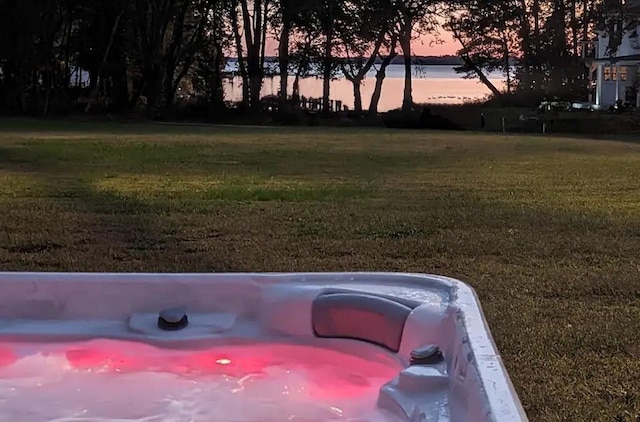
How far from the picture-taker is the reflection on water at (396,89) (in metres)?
32.5

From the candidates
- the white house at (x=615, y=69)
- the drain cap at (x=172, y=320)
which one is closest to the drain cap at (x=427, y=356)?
the drain cap at (x=172, y=320)

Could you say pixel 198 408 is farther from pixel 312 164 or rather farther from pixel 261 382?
pixel 312 164

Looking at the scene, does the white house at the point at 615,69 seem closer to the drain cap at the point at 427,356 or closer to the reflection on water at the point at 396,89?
the reflection on water at the point at 396,89

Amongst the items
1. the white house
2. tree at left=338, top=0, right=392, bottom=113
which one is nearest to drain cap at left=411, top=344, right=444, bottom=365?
tree at left=338, top=0, right=392, bottom=113

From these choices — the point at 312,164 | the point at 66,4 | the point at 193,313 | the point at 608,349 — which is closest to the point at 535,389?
the point at 608,349

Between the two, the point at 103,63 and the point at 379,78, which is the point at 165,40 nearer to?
the point at 103,63

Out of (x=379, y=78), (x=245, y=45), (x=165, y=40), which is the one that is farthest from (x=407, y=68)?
(x=165, y=40)

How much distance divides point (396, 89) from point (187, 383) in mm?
32986

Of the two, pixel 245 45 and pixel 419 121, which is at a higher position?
pixel 245 45

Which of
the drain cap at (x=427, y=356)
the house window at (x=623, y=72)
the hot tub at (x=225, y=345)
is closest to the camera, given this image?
the drain cap at (x=427, y=356)

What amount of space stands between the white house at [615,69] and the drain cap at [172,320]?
1164 inches

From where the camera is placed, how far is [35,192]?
8.62 m

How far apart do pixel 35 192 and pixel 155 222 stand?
2.26 meters

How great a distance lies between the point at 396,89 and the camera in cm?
3603
